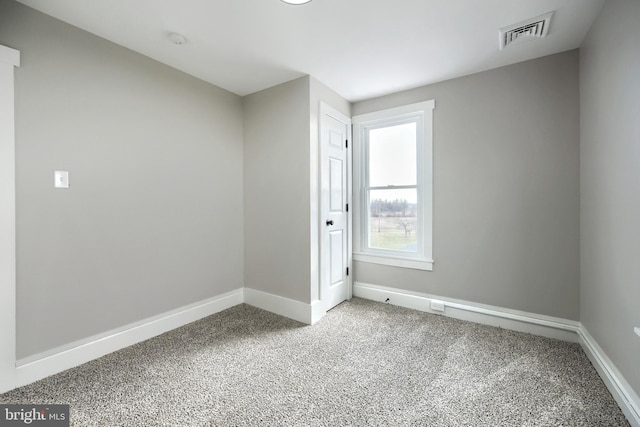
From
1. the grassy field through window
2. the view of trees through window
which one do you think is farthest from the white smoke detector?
the grassy field through window

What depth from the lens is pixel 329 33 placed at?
2.07 m

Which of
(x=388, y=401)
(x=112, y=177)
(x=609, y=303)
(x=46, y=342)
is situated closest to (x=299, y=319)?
(x=388, y=401)

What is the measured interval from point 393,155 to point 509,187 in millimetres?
1238

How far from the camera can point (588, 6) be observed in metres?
1.77

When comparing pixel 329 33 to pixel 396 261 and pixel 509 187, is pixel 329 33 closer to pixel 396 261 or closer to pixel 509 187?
pixel 509 187

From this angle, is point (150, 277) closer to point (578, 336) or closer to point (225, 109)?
point (225, 109)

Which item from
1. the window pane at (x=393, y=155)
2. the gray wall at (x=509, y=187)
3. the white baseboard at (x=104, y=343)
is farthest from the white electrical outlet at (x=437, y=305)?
the white baseboard at (x=104, y=343)

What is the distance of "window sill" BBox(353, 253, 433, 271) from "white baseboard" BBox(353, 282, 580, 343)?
0.98 feet

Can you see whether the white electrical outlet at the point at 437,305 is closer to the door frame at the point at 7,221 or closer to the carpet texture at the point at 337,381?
the carpet texture at the point at 337,381

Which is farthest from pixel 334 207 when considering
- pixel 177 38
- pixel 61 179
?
pixel 61 179

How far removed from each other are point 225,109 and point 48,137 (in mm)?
1600

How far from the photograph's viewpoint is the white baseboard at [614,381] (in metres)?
1.44

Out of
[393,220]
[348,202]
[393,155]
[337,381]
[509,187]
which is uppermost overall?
[393,155]

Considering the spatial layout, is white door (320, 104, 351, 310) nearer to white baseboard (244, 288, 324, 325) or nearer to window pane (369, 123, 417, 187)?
white baseboard (244, 288, 324, 325)
